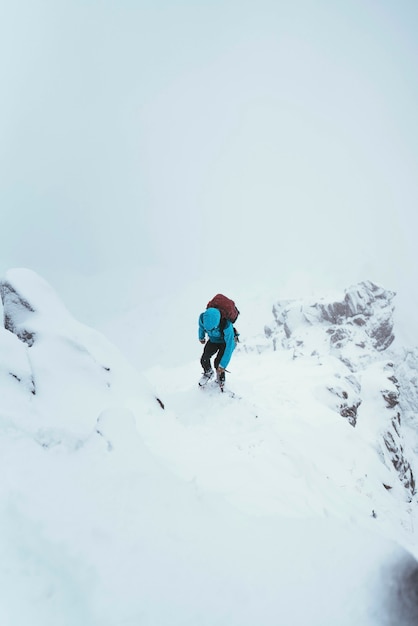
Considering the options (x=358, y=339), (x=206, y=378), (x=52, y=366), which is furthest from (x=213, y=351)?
A: (x=358, y=339)

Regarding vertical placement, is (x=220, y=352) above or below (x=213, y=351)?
above

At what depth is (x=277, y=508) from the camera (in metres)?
4.48

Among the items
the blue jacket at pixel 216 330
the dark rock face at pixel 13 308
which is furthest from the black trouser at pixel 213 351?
the dark rock face at pixel 13 308

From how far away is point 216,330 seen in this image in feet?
32.2

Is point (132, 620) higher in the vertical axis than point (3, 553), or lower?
higher

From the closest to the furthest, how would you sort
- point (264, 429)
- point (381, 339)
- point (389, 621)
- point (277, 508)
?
point (389, 621)
point (277, 508)
point (264, 429)
point (381, 339)

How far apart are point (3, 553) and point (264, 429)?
6.51 m

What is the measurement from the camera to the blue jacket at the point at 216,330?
9359 mm

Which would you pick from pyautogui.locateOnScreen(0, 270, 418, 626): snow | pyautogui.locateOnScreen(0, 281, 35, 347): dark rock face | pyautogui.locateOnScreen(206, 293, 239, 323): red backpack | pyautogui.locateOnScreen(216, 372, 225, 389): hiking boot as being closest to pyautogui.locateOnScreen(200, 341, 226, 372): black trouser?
pyautogui.locateOnScreen(216, 372, 225, 389): hiking boot

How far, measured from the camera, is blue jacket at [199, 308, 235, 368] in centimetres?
936

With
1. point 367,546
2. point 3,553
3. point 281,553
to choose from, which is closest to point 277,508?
point 281,553

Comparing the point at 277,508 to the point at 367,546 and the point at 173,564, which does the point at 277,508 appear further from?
the point at 173,564

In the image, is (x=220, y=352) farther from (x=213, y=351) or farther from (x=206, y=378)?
(x=206, y=378)

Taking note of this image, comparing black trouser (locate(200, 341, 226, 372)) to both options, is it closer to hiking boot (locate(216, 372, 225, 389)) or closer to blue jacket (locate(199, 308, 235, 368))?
blue jacket (locate(199, 308, 235, 368))
